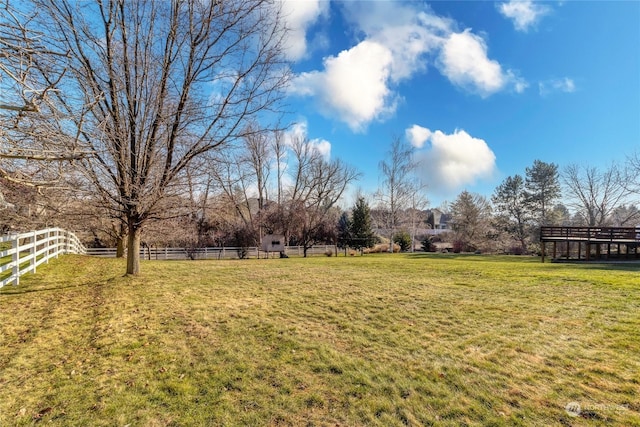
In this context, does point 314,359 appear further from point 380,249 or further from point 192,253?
point 380,249

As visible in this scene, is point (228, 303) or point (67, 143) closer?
point (67, 143)

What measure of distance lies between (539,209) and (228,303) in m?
38.4

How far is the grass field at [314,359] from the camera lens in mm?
2625

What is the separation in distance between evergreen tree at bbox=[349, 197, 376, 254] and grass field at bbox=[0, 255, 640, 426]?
2225cm

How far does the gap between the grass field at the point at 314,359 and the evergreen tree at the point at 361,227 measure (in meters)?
22.3

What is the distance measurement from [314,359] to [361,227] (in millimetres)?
25814

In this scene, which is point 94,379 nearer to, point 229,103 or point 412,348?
point 412,348

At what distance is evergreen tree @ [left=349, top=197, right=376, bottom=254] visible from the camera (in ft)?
95.2

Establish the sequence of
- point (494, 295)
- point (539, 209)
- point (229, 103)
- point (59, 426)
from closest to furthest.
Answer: point (59, 426) → point (494, 295) → point (229, 103) → point (539, 209)

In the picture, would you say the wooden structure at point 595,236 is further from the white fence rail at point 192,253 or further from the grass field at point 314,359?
the white fence rail at point 192,253

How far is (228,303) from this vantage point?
602 cm

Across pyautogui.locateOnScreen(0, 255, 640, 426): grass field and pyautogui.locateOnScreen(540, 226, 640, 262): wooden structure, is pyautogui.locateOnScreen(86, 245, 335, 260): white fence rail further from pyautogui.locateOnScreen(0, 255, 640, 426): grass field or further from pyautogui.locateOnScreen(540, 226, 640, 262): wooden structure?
pyautogui.locateOnScreen(540, 226, 640, 262): wooden structure

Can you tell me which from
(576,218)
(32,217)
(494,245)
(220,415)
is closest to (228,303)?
(220,415)

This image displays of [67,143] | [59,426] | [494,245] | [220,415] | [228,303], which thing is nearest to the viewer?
[59,426]
